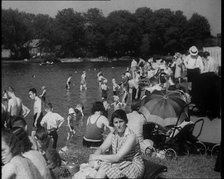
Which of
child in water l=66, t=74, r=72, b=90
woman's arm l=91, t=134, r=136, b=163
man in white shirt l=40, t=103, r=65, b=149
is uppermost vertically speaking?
child in water l=66, t=74, r=72, b=90

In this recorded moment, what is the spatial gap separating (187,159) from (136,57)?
4.72 ft

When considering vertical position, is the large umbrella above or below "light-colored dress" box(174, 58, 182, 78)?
below

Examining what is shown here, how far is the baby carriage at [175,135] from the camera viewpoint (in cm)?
595

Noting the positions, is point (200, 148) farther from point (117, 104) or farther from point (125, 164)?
point (125, 164)

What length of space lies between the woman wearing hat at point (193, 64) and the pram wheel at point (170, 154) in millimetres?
905

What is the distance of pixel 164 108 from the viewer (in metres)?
6.16

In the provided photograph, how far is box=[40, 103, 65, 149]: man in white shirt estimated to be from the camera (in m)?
5.53

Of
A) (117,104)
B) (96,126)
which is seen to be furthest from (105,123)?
(117,104)

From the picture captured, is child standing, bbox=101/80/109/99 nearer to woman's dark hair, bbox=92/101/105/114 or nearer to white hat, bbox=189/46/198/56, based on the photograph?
woman's dark hair, bbox=92/101/105/114

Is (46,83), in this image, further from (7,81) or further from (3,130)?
(3,130)

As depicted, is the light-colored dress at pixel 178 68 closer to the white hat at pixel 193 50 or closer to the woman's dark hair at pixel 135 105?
the white hat at pixel 193 50

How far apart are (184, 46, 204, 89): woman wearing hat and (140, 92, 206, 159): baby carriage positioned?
41 cm

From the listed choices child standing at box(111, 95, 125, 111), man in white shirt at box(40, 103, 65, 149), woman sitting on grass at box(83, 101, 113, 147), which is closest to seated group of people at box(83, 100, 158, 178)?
woman sitting on grass at box(83, 101, 113, 147)

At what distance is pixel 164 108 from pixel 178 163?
805mm
